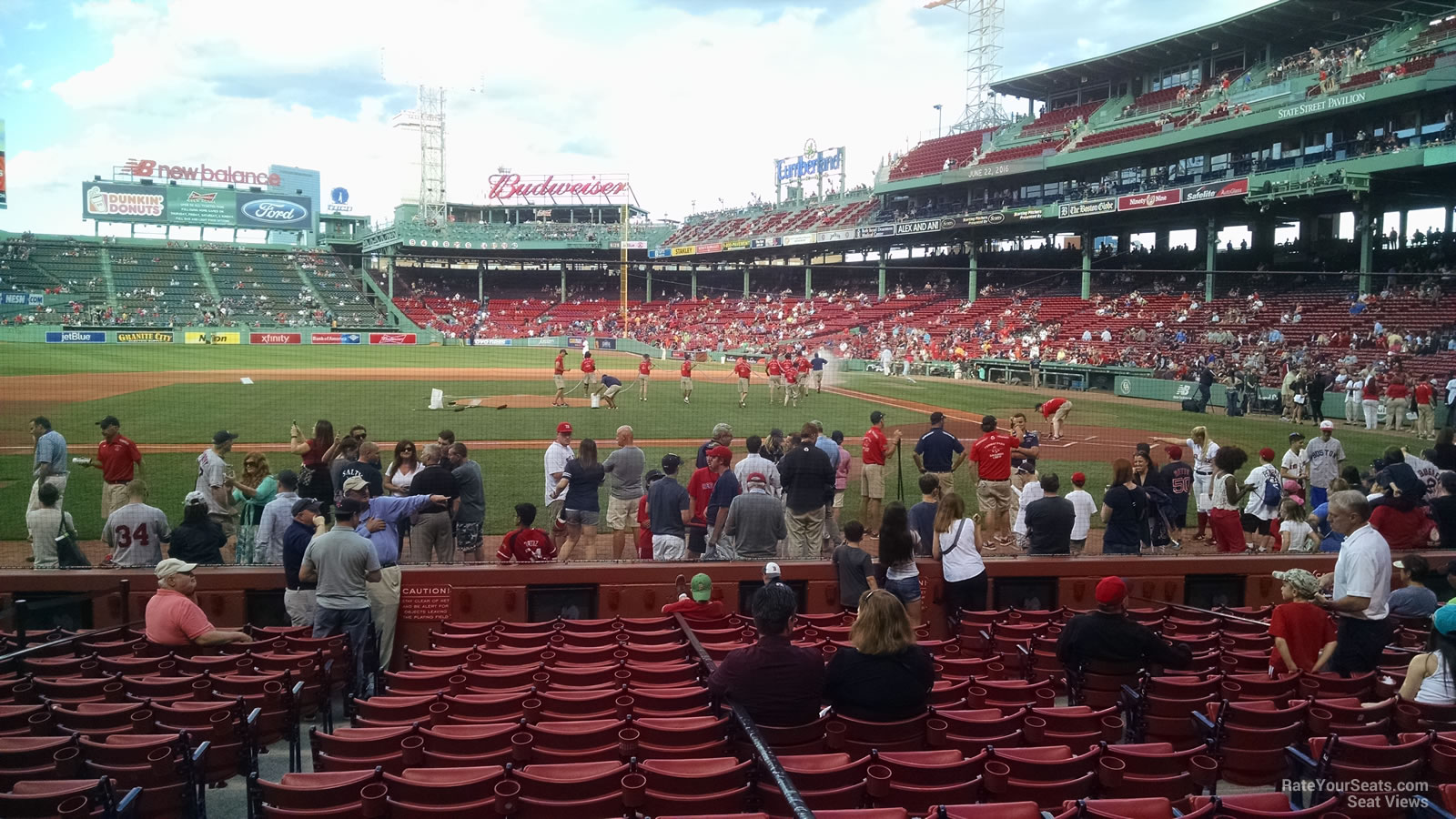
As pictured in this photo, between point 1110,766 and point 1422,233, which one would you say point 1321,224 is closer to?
point 1422,233

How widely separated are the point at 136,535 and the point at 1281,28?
46.5 metres

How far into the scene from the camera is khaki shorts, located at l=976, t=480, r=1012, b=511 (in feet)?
37.2

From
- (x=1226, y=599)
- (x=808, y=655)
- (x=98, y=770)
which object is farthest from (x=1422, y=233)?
(x=98, y=770)

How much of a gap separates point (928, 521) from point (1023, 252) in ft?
143

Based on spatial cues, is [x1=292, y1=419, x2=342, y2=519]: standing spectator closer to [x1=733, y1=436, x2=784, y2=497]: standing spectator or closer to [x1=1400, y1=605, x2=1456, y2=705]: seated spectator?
[x1=733, y1=436, x2=784, y2=497]: standing spectator

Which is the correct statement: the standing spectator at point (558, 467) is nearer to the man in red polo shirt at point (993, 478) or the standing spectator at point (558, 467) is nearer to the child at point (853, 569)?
the child at point (853, 569)

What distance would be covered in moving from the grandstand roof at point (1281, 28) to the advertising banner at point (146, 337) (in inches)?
2031

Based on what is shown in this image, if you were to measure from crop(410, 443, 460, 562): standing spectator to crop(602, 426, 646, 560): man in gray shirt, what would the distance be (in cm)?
Answer: 177

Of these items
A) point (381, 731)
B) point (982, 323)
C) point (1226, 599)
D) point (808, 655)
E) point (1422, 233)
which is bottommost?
point (1226, 599)

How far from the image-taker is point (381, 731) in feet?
14.4

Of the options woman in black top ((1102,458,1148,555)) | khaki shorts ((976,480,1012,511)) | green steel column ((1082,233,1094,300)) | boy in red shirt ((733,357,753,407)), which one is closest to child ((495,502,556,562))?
woman in black top ((1102,458,1148,555))

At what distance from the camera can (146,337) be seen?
159 feet

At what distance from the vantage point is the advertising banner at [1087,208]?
1516 inches

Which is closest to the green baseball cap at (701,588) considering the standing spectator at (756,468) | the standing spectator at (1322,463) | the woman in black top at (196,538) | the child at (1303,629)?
the standing spectator at (756,468)
